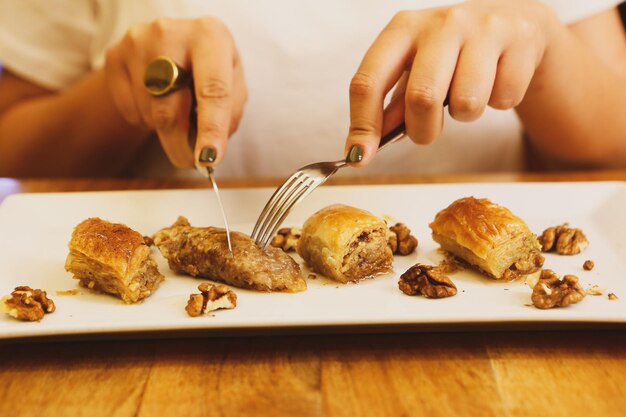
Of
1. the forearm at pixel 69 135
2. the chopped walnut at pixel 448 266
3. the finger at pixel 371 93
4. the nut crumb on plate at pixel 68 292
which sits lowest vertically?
the forearm at pixel 69 135

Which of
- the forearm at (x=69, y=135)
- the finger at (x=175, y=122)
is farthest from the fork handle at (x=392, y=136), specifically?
the forearm at (x=69, y=135)

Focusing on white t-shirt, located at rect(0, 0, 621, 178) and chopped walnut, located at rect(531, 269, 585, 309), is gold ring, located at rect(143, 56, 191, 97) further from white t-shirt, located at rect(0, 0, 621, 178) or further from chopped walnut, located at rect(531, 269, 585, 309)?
chopped walnut, located at rect(531, 269, 585, 309)

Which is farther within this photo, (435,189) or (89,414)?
(435,189)

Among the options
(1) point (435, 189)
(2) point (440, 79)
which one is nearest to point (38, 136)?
(1) point (435, 189)

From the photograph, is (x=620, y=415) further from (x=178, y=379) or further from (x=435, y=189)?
(x=435, y=189)

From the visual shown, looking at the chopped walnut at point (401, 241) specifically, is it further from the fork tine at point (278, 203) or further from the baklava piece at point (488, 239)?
the fork tine at point (278, 203)

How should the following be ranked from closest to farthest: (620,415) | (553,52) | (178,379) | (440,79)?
1. (620,415)
2. (178,379)
3. (440,79)
4. (553,52)

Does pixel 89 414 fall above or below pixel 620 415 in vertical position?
below
